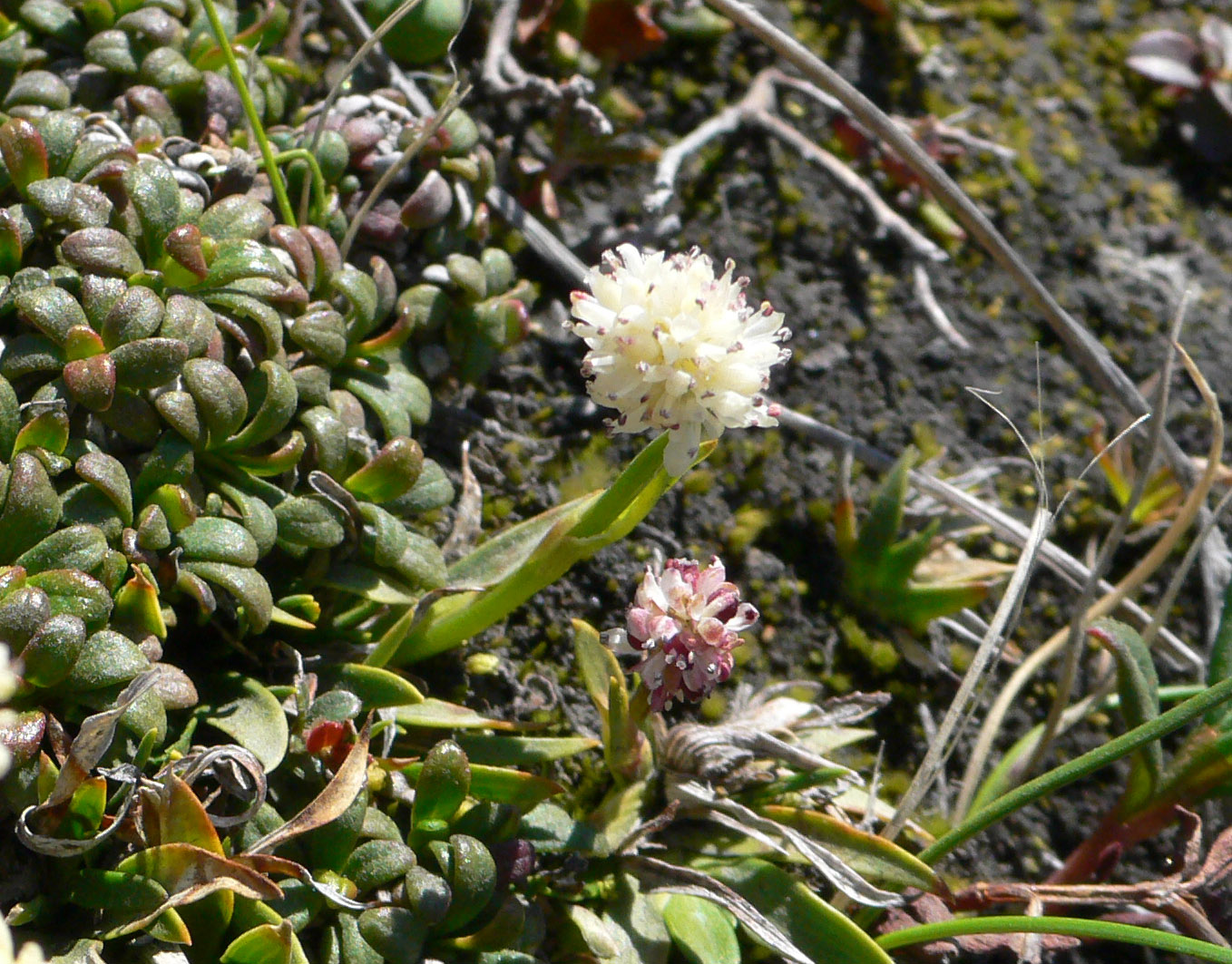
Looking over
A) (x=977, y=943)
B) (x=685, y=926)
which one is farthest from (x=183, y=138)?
(x=977, y=943)

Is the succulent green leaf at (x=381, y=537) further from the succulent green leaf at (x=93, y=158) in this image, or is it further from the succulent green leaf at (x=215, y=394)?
the succulent green leaf at (x=93, y=158)

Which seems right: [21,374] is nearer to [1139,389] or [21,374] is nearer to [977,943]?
[977,943]

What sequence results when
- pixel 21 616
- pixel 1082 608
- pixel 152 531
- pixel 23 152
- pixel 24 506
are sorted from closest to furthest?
1. pixel 21 616
2. pixel 24 506
3. pixel 152 531
4. pixel 23 152
5. pixel 1082 608

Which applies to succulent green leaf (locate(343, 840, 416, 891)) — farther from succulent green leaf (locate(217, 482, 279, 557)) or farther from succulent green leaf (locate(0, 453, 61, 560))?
succulent green leaf (locate(0, 453, 61, 560))

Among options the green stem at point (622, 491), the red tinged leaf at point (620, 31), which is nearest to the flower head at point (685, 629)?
the green stem at point (622, 491)

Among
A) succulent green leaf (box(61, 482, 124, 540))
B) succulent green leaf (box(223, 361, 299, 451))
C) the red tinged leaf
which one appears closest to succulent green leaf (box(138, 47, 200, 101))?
succulent green leaf (box(223, 361, 299, 451))

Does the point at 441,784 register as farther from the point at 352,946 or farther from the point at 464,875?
the point at 352,946

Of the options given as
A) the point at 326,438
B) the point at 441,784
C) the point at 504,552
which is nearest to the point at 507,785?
the point at 441,784
